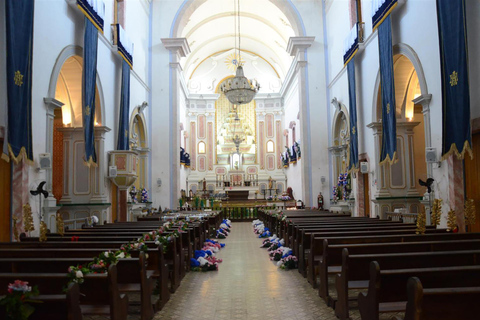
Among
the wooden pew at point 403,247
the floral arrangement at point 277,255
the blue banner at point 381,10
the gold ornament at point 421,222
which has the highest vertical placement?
the blue banner at point 381,10

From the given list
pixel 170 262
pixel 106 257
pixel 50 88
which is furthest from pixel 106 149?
pixel 106 257

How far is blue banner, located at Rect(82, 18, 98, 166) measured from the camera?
34.1 ft

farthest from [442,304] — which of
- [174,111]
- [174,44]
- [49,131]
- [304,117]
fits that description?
[174,44]

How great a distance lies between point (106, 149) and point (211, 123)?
18.2 meters

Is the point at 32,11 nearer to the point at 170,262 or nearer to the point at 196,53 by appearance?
the point at 170,262

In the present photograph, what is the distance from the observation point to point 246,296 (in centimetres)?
549

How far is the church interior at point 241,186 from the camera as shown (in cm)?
400

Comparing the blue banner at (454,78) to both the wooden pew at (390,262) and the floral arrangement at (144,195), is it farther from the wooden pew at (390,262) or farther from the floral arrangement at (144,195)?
the floral arrangement at (144,195)

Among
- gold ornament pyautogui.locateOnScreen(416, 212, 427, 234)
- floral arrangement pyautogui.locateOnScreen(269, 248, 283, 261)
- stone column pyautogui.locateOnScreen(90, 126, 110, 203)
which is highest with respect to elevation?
stone column pyautogui.locateOnScreen(90, 126, 110, 203)

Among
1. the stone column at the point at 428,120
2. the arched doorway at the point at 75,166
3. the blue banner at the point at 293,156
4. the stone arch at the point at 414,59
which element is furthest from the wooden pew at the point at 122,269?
the blue banner at the point at 293,156

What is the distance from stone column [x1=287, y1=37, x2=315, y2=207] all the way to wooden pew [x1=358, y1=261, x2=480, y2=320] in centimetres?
1494

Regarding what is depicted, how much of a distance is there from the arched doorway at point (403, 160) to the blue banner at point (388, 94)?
0.93 metres

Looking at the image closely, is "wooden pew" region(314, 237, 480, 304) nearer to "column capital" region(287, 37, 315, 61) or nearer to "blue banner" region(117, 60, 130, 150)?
"blue banner" region(117, 60, 130, 150)

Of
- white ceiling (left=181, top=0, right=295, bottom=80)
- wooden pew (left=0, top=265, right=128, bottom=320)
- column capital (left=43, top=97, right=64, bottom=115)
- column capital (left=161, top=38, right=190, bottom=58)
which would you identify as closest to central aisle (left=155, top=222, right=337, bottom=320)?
wooden pew (left=0, top=265, right=128, bottom=320)
